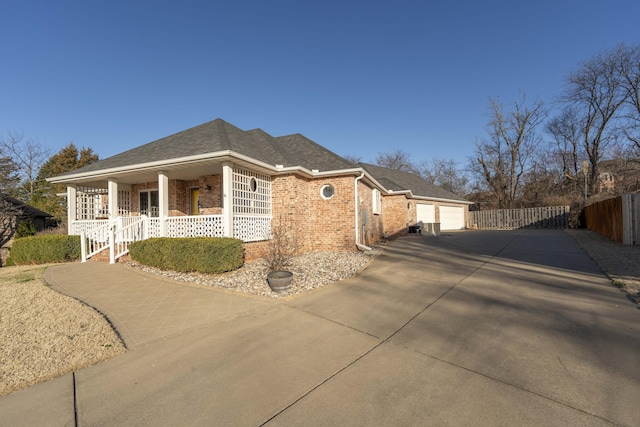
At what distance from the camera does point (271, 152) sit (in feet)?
38.1

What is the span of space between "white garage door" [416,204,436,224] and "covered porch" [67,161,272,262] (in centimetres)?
1332

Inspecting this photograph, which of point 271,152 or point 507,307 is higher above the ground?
point 271,152

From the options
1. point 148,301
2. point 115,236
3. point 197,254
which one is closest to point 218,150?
point 197,254

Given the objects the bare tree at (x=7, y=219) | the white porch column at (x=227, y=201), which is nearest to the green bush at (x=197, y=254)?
the white porch column at (x=227, y=201)

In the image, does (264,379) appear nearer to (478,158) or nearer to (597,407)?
(597,407)

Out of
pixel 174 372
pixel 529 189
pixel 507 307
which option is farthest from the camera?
pixel 529 189

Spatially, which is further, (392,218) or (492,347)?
(392,218)

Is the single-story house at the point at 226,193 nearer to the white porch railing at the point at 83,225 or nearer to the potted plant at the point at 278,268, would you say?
the white porch railing at the point at 83,225

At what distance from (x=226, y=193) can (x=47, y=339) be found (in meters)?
5.31

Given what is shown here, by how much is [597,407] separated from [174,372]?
3.99m

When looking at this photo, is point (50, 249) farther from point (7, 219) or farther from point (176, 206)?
point (7, 219)

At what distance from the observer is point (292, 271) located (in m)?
7.46

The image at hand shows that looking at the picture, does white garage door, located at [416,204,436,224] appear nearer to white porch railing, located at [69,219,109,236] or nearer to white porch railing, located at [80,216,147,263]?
white porch railing, located at [80,216,147,263]

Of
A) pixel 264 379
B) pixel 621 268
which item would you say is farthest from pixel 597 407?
pixel 621 268
